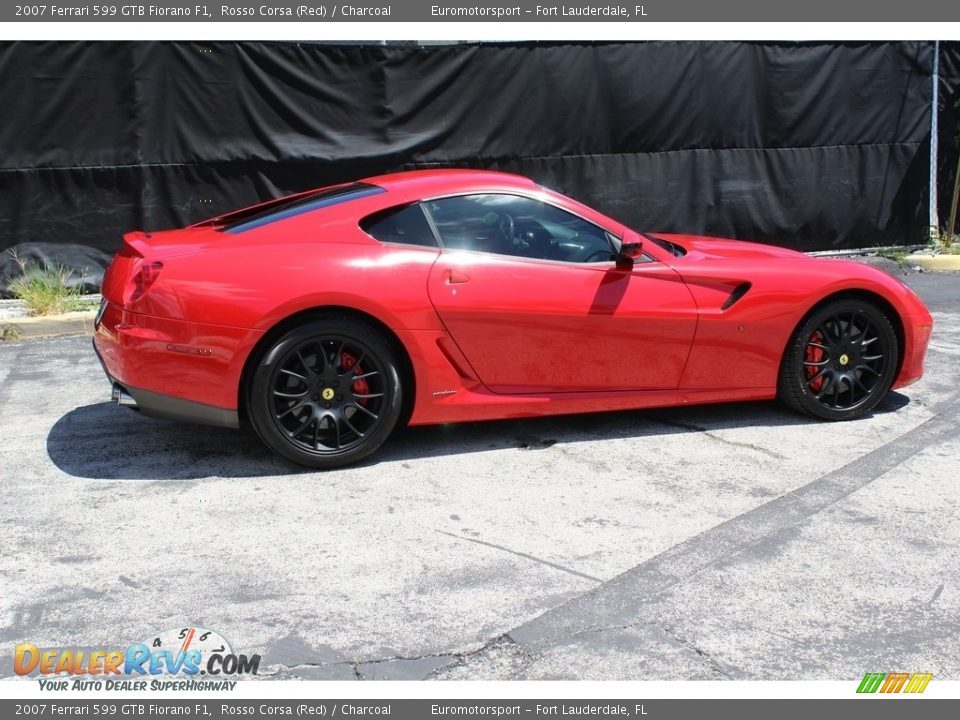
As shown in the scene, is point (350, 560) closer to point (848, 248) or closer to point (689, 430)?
point (689, 430)

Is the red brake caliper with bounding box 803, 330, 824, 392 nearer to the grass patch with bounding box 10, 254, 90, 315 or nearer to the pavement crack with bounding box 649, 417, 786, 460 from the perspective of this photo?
the pavement crack with bounding box 649, 417, 786, 460

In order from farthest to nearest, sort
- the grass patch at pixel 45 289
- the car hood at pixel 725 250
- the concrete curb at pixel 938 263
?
the concrete curb at pixel 938 263, the grass patch at pixel 45 289, the car hood at pixel 725 250

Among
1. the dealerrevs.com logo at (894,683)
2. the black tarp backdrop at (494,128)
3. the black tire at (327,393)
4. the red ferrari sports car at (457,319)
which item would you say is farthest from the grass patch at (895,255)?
the dealerrevs.com logo at (894,683)

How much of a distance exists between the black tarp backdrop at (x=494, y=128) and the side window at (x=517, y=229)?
4.37 m

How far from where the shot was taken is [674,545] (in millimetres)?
3744

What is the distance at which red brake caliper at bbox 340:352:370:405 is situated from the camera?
449 centimetres

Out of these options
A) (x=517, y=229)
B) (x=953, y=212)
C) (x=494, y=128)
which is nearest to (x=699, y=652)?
(x=517, y=229)

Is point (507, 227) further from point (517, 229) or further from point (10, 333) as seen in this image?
point (10, 333)

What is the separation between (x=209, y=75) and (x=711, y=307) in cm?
543

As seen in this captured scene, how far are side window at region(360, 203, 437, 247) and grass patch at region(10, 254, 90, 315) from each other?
416 centimetres

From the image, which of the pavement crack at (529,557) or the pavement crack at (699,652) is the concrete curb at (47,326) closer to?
the pavement crack at (529,557)

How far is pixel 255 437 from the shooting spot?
5070 millimetres

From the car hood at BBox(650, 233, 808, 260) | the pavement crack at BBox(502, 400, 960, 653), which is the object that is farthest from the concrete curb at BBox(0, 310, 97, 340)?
the pavement crack at BBox(502, 400, 960, 653)

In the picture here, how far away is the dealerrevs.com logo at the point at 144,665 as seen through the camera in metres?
2.87
